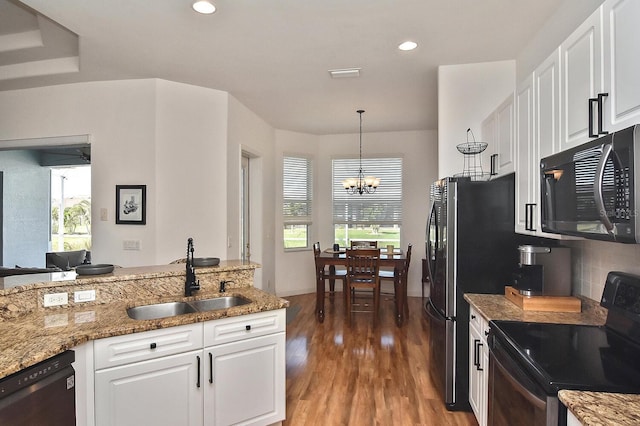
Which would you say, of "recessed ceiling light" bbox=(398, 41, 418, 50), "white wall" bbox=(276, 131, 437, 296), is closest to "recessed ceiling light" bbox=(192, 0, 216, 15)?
"recessed ceiling light" bbox=(398, 41, 418, 50)

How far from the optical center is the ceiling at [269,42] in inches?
95.8

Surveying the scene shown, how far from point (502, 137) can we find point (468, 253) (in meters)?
0.93

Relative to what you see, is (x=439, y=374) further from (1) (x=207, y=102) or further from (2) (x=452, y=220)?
(1) (x=207, y=102)

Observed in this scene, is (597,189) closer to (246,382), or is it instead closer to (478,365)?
(478,365)

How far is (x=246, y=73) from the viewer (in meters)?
3.56

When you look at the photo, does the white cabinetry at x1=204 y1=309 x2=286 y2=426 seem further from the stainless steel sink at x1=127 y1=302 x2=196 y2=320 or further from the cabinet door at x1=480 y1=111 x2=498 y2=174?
the cabinet door at x1=480 y1=111 x2=498 y2=174

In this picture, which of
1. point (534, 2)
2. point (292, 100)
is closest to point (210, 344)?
point (534, 2)

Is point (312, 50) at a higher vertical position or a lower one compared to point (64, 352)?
higher

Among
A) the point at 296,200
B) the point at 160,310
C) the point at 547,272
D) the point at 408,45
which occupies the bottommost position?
the point at 160,310

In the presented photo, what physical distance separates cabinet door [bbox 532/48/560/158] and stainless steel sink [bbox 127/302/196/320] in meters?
2.27

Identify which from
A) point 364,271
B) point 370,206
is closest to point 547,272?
point 364,271

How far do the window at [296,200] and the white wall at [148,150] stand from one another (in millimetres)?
2284

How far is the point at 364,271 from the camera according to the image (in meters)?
4.61

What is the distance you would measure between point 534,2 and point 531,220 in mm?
1464
